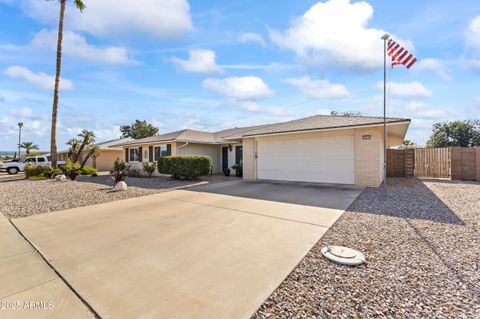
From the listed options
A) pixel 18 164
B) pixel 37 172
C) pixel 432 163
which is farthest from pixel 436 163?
pixel 18 164

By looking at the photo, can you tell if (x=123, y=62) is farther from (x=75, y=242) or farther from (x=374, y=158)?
(x=374, y=158)

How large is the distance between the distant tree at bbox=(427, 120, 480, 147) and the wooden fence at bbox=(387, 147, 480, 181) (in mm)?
22783

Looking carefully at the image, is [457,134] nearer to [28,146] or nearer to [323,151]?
[323,151]

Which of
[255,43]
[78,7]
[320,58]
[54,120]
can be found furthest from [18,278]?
[78,7]

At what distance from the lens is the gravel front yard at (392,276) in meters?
2.19

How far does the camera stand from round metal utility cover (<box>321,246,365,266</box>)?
311 centimetres

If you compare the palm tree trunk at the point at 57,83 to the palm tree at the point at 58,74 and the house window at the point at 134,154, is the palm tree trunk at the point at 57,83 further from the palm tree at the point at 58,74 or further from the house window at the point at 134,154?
the house window at the point at 134,154

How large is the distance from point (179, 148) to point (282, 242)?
13.6 meters

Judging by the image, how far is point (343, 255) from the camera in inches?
129

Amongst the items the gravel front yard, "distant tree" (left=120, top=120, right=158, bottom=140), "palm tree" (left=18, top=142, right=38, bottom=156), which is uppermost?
"distant tree" (left=120, top=120, right=158, bottom=140)

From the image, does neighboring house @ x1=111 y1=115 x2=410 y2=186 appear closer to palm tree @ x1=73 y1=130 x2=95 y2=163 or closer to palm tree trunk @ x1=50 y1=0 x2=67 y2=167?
palm tree @ x1=73 y1=130 x2=95 y2=163

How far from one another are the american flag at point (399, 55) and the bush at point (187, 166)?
1002 centimetres

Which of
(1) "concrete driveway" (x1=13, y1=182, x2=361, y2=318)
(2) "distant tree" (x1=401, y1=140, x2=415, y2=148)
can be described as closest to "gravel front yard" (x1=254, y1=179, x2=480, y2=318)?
(1) "concrete driveway" (x1=13, y1=182, x2=361, y2=318)

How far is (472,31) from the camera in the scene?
7.90 metres
